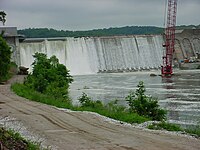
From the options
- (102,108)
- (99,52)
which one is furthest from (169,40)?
(102,108)

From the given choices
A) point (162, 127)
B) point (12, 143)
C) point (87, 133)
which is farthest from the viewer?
point (162, 127)

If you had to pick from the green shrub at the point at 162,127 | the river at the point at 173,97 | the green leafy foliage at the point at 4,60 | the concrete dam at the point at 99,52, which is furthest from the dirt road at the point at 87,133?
the concrete dam at the point at 99,52

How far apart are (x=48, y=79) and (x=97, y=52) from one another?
31346 mm

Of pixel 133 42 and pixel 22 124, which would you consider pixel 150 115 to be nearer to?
pixel 22 124

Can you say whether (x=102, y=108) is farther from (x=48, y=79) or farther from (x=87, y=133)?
(x=48, y=79)

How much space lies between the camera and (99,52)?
195 feet

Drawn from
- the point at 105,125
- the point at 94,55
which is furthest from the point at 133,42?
the point at 105,125

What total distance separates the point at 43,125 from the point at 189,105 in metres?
16.0

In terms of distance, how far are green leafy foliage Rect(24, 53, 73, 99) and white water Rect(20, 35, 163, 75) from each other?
2317 centimetres

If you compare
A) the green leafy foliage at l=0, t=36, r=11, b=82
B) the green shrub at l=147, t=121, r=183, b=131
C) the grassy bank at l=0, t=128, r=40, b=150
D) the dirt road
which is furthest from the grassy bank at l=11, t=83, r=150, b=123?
the green leafy foliage at l=0, t=36, r=11, b=82

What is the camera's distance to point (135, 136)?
10.6m

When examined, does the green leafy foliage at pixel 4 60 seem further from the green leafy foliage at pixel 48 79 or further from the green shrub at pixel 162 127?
the green shrub at pixel 162 127

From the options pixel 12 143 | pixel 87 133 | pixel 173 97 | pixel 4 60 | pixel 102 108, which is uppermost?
pixel 4 60

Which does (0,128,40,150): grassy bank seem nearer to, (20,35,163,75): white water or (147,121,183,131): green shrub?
(147,121,183,131): green shrub
